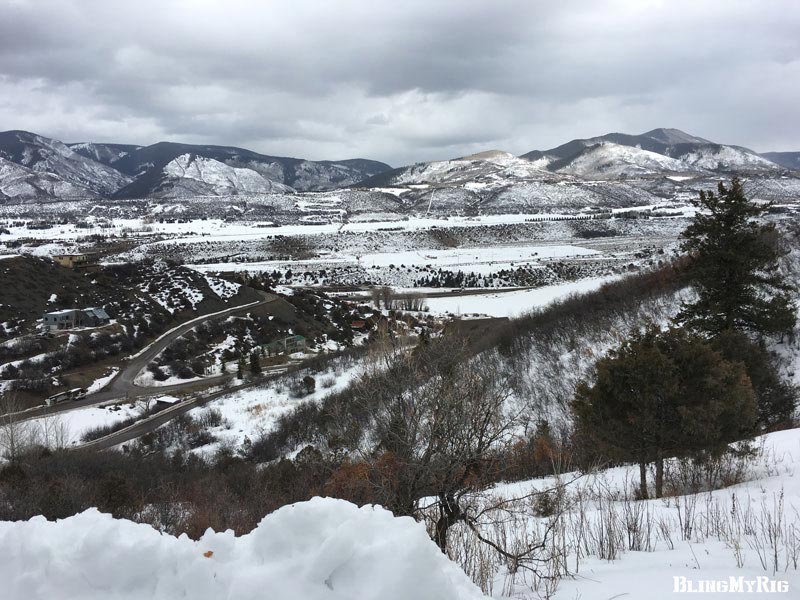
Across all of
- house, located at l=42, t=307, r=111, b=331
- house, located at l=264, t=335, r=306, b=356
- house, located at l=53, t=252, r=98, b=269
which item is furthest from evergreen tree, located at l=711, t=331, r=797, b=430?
house, located at l=53, t=252, r=98, b=269

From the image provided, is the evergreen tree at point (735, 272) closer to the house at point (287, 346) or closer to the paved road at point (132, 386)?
the paved road at point (132, 386)

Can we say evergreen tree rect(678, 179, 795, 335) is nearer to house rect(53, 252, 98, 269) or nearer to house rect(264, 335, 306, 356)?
house rect(264, 335, 306, 356)

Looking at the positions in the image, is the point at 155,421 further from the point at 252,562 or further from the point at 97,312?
the point at 252,562

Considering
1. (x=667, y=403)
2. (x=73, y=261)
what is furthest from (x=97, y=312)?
(x=667, y=403)

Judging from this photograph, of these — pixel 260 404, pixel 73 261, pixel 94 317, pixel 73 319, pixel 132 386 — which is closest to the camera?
pixel 260 404

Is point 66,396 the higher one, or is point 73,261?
point 73,261

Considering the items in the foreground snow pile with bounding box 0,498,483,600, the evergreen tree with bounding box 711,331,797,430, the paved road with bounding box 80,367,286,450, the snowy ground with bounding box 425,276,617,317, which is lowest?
the paved road with bounding box 80,367,286,450

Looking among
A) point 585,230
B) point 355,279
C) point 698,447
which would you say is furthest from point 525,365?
point 585,230
